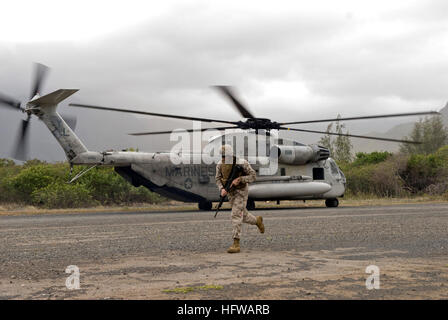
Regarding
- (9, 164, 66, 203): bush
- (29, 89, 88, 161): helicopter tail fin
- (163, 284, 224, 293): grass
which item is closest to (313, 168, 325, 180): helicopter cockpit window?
(29, 89, 88, 161): helicopter tail fin

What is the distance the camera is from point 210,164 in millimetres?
21953

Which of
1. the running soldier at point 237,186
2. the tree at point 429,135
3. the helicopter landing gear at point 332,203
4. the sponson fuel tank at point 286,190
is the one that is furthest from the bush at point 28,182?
the tree at point 429,135

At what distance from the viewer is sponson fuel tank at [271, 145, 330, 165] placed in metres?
22.6

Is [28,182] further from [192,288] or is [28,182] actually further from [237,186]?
[192,288]

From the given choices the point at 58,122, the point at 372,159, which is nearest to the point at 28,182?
the point at 58,122

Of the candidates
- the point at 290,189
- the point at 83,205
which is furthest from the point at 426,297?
the point at 83,205

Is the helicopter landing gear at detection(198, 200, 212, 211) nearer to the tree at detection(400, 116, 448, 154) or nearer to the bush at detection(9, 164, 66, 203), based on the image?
the bush at detection(9, 164, 66, 203)

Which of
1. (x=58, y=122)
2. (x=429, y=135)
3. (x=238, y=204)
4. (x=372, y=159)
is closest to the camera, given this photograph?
(x=238, y=204)

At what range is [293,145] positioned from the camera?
23.2 metres

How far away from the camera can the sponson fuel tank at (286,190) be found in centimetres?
2212

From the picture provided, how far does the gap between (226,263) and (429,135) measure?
219 feet

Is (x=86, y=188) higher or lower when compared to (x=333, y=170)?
lower

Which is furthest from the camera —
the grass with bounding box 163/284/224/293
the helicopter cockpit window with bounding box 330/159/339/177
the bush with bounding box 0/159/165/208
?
the bush with bounding box 0/159/165/208
